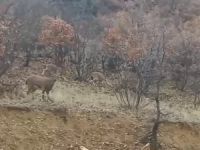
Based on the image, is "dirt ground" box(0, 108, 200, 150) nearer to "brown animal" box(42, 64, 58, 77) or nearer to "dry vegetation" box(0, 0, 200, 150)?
"dry vegetation" box(0, 0, 200, 150)

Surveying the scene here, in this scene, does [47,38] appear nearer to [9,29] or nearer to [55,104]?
[9,29]

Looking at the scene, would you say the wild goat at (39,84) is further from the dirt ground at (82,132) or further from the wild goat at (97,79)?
the wild goat at (97,79)

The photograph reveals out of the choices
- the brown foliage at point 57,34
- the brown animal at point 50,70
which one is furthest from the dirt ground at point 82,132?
the brown foliage at point 57,34

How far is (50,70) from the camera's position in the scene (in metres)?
24.9

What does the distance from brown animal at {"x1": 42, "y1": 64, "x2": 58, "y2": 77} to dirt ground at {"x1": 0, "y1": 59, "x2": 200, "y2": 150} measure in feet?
19.4

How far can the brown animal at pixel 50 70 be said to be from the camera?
2381 cm

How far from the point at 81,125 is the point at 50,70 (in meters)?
10.4

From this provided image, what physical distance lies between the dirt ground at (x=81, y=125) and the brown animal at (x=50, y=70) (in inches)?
233

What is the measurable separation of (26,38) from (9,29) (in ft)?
13.3

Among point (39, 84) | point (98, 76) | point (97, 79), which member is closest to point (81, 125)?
point (39, 84)

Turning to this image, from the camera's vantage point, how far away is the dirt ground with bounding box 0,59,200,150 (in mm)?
13523

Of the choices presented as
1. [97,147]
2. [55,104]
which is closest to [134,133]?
[97,147]

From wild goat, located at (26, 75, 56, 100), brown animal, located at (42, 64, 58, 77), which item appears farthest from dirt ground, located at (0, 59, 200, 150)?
brown animal, located at (42, 64, 58, 77)

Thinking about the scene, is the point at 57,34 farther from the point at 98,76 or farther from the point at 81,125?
the point at 81,125
